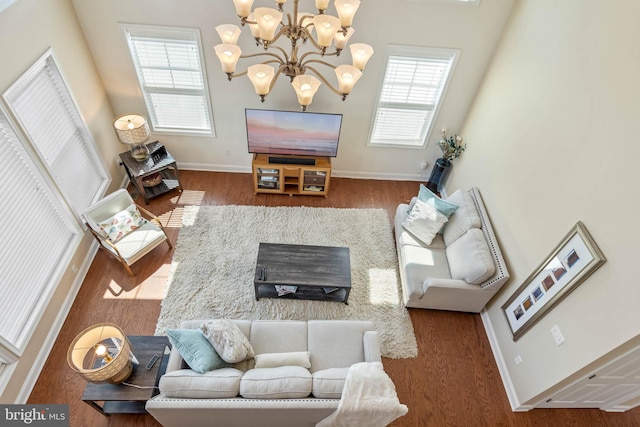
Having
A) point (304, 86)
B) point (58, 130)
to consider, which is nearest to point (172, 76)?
point (58, 130)

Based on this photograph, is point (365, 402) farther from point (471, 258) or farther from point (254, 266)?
point (254, 266)

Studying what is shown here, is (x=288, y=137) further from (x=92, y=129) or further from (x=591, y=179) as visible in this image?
(x=591, y=179)

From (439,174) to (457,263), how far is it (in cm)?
185

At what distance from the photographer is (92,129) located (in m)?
4.46

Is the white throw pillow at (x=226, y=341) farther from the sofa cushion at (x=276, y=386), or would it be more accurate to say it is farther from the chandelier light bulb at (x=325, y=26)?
the chandelier light bulb at (x=325, y=26)

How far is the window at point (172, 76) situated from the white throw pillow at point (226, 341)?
3111 millimetres

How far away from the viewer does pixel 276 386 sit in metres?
2.69

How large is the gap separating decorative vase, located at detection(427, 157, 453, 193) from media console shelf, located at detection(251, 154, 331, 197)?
163 cm

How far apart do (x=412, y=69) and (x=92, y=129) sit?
13.4 ft

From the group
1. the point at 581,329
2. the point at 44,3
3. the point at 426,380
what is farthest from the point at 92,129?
the point at 581,329

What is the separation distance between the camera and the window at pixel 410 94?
15.0ft

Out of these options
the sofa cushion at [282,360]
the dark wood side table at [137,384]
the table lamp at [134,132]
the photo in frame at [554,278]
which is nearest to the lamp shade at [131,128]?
the table lamp at [134,132]

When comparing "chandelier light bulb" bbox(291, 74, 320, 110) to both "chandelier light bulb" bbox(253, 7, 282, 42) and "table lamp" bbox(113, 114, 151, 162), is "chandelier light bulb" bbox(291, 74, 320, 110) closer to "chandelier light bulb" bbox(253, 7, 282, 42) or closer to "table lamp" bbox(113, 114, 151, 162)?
"chandelier light bulb" bbox(253, 7, 282, 42)

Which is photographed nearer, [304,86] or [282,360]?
[304,86]
